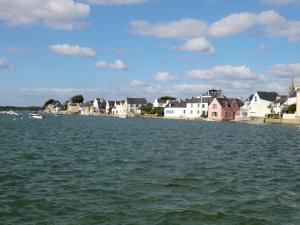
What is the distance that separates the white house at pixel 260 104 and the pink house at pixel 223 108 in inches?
375

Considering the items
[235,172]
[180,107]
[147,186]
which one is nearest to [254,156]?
[235,172]

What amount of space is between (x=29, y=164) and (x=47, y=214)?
11062mm

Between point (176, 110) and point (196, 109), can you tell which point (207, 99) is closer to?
point (196, 109)

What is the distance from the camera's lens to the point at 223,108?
133m

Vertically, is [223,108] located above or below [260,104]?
below

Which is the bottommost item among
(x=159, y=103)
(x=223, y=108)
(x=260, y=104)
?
(x=223, y=108)

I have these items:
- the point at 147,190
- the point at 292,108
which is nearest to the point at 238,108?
the point at 292,108

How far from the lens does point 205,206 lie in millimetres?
14641

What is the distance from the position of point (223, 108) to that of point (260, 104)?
14.9m

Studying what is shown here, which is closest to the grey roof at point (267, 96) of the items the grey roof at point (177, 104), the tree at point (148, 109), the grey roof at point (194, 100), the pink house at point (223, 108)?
the pink house at point (223, 108)

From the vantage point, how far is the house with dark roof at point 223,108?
133 metres

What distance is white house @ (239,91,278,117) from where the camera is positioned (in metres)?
120

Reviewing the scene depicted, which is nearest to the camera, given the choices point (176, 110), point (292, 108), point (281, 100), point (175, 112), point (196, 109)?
point (292, 108)

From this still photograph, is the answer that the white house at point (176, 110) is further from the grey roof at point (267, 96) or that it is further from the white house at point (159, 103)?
the grey roof at point (267, 96)
